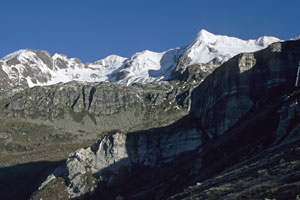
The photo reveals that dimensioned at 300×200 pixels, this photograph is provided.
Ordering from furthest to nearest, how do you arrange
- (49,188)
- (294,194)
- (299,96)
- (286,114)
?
(49,188) < (299,96) < (286,114) < (294,194)

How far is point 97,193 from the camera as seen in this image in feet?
622

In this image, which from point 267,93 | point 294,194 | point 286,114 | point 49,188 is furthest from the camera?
point 49,188

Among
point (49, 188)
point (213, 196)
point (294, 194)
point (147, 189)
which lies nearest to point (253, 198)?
point (294, 194)

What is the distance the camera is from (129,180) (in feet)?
646

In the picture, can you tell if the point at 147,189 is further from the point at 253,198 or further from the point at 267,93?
the point at 253,198

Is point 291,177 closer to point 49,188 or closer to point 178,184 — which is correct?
point 178,184

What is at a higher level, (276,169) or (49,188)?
(276,169)

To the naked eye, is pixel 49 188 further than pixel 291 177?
Yes

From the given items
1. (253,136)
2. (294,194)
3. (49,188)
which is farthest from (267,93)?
(294,194)

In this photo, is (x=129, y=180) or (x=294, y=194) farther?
(x=129, y=180)

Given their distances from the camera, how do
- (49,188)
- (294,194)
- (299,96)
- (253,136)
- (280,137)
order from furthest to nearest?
1. (49,188)
2. (253,136)
3. (299,96)
4. (280,137)
5. (294,194)

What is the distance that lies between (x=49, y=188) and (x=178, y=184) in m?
87.2

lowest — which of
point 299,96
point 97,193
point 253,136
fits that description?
point 97,193

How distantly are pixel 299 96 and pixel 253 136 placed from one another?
1975 cm
